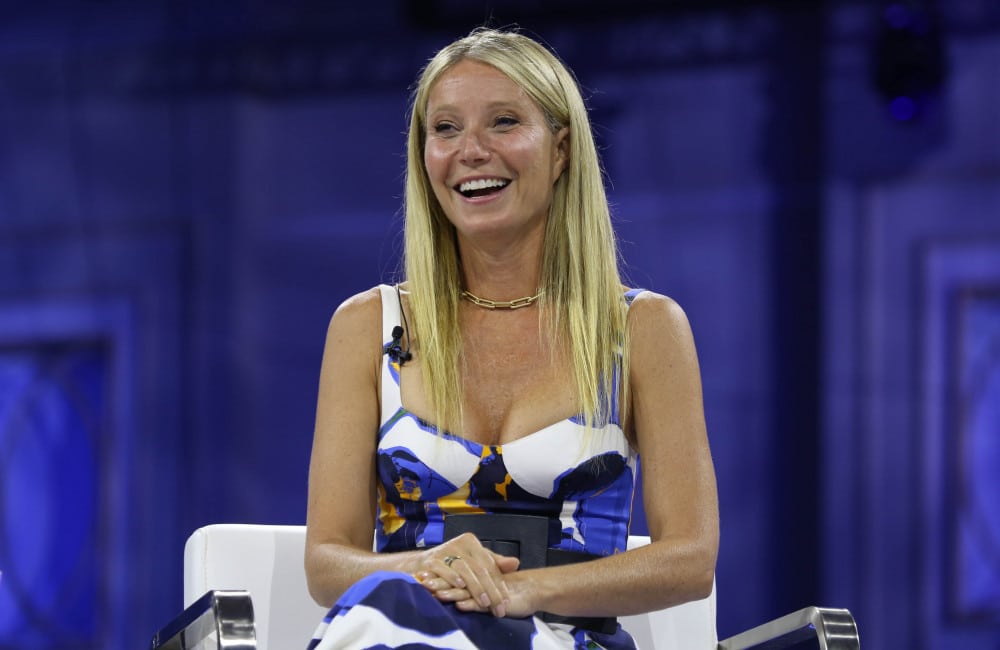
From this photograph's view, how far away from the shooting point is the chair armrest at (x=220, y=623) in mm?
1537

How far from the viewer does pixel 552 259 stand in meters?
2.04

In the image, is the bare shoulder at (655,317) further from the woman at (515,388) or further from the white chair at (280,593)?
the white chair at (280,593)

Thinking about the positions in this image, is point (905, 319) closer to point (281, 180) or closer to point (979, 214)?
point (979, 214)

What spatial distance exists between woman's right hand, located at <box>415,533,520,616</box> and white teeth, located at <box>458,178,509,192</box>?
0.55 metres

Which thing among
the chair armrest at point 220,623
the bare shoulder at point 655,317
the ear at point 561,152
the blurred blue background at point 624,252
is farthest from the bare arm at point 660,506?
the blurred blue background at point 624,252

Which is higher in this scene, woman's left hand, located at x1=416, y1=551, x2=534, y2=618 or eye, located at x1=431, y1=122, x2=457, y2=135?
eye, located at x1=431, y1=122, x2=457, y2=135

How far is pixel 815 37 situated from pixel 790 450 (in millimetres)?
1177

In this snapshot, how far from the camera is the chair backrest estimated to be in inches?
78.1

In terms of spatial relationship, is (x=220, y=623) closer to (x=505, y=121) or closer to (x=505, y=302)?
(x=505, y=302)

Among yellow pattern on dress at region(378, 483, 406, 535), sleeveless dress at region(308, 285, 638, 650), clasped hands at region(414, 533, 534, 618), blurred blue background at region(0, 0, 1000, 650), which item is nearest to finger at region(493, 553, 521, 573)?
clasped hands at region(414, 533, 534, 618)

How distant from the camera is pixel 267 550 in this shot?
203 centimetres

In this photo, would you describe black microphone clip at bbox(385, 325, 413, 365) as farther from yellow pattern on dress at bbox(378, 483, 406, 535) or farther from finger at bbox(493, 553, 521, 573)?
finger at bbox(493, 553, 521, 573)

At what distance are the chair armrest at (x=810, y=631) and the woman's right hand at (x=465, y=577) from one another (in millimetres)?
417

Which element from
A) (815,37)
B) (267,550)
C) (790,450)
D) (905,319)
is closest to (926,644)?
(790,450)
